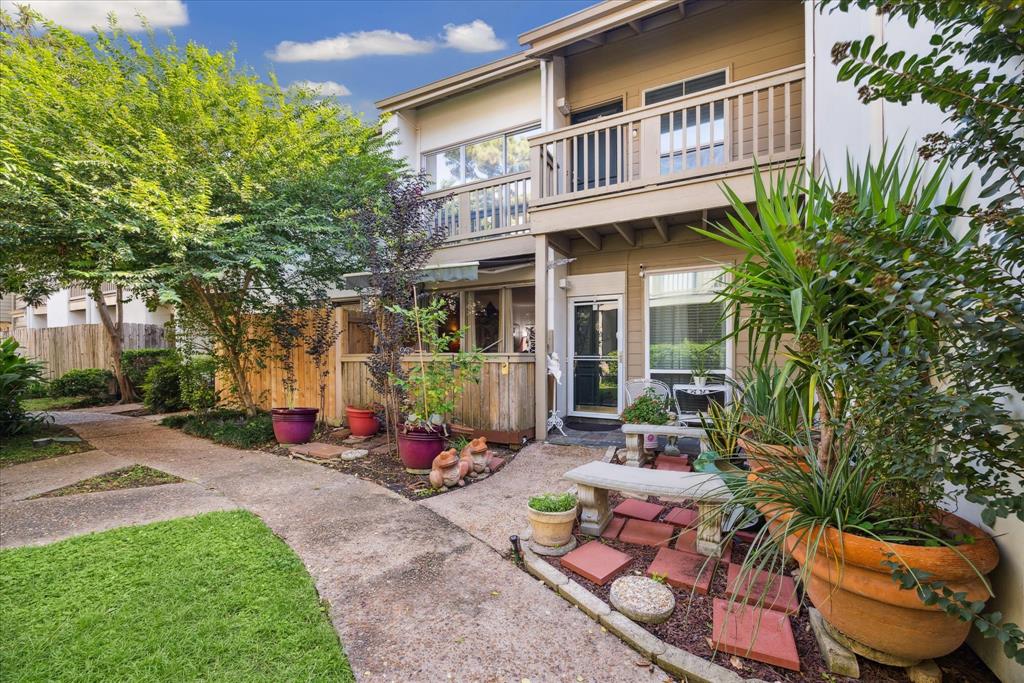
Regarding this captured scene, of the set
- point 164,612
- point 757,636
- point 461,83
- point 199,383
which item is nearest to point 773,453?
point 757,636

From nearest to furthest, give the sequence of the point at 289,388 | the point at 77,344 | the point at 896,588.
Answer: the point at 896,588, the point at 289,388, the point at 77,344

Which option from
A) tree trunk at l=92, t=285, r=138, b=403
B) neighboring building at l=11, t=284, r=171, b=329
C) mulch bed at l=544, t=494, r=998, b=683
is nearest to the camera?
mulch bed at l=544, t=494, r=998, b=683

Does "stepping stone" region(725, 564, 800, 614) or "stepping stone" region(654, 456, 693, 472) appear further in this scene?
"stepping stone" region(654, 456, 693, 472)

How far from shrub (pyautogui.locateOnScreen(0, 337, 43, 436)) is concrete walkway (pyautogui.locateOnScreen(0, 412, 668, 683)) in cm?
261

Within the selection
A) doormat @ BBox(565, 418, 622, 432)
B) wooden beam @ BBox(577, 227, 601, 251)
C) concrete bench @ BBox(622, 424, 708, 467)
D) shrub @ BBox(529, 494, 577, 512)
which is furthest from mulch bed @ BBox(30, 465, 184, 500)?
wooden beam @ BBox(577, 227, 601, 251)

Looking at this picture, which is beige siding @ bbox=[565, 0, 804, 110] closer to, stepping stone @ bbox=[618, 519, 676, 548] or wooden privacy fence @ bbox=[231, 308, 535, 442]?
wooden privacy fence @ bbox=[231, 308, 535, 442]

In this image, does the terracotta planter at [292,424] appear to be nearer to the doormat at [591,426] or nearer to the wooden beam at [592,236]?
the doormat at [591,426]

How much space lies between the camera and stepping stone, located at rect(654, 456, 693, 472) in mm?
4459

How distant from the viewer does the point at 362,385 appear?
7121 mm

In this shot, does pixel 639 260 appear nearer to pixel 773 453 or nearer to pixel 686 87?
pixel 686 87

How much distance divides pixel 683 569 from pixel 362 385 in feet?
19.1

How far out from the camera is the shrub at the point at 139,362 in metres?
11.2

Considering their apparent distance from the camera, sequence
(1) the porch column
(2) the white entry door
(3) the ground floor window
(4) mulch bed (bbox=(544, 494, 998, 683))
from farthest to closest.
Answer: (3) the ground floor window, (2) the white entry door, (1) the porch column, (4) mulch bed (bbox=(544, 494, 998, 683))

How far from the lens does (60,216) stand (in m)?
5.29
